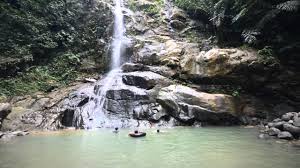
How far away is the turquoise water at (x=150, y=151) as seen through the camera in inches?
262

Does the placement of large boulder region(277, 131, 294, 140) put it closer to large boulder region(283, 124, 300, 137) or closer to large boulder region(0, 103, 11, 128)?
large boulder region(283, 124, 300, 137)

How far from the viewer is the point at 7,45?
1681cm

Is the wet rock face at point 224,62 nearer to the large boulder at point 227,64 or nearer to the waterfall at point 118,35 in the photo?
the large boulder at point 227,64

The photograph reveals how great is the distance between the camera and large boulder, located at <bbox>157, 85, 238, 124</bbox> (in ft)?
42.1

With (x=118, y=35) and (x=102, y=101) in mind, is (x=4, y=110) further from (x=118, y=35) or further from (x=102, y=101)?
(x=118, y=35)

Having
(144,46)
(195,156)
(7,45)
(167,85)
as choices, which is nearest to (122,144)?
(195,156)

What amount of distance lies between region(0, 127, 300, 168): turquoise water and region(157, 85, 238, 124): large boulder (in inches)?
73.1

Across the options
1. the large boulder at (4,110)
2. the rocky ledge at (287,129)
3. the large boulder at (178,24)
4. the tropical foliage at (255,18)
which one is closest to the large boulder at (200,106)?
the rocky ledge at (287,129)

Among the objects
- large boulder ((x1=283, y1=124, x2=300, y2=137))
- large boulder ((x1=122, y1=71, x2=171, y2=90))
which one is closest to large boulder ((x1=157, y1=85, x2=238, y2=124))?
large boulder ((x1=122, y1=71, x2=171, y2=90))

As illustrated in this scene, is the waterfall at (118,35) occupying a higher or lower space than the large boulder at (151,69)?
higher

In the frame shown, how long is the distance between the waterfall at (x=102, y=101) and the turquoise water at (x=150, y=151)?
231 cm

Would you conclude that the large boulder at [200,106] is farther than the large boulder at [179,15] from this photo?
No

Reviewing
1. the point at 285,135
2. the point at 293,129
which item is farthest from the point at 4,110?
the point at 293,129

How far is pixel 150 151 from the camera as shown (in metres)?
7.98
